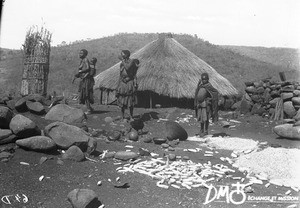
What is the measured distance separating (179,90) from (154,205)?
9151 millimetres

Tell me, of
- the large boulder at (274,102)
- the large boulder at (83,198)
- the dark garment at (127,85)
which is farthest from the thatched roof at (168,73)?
the large boulder at (83,198)

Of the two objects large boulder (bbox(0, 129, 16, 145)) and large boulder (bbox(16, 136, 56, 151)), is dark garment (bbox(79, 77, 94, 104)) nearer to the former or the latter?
large boulder (bbox(0, 129, 16, 145))

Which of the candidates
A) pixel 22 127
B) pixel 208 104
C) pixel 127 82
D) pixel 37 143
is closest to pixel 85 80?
pixel 127 82

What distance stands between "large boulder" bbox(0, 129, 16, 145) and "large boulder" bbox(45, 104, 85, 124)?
2.56 metres

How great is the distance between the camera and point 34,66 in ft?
48.1

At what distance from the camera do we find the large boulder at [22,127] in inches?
281

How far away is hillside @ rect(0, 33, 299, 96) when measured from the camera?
25547 millimetres

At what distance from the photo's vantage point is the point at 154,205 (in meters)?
5.33

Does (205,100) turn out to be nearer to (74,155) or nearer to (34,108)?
(74,155)

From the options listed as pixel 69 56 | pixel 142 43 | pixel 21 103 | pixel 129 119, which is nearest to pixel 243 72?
pixel 142 43

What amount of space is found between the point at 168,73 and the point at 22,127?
328 inches

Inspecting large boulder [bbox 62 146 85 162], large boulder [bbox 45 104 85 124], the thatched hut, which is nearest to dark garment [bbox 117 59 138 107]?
large boulder [bbox 45 104 85 124]

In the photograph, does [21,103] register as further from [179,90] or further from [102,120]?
[179,90]

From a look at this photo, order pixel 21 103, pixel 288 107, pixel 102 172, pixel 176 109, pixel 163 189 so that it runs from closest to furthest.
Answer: pixel 163 189 → pixel 102 172 → pixel 21 103 → pixel 288 107 → pixel 176 109
